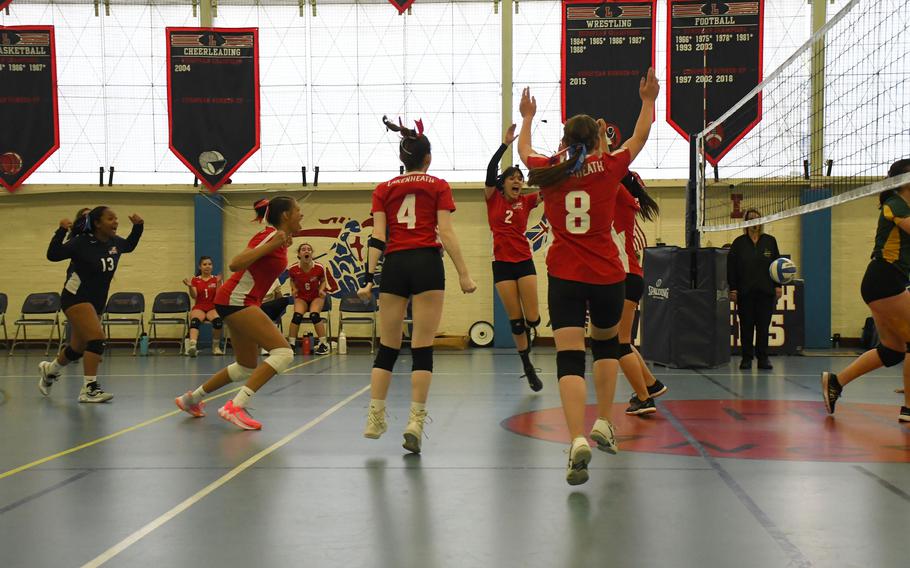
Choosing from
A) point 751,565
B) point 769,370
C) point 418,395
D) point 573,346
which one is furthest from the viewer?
point 769,370

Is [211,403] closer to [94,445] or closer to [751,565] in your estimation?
[94,445]

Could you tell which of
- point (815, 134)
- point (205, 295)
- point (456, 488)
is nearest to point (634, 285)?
point (456, 488)

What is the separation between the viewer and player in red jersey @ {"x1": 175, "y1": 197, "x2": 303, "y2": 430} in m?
6.06

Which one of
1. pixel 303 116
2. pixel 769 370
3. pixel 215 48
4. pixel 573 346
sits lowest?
pixel 769 370

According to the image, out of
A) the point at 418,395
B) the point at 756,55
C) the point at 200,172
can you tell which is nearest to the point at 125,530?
the point at 418,395

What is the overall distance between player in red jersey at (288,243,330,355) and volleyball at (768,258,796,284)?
7169mm

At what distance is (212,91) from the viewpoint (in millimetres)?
15992

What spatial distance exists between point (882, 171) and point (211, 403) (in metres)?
12.7

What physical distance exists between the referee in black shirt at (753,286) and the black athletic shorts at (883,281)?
16.2 ft

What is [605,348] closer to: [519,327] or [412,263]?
[412,263]

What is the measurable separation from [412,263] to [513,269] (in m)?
3.00

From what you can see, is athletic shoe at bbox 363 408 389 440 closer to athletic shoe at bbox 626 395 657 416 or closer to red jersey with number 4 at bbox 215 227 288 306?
red jersey with number 4 at bbox 215 227 288 306

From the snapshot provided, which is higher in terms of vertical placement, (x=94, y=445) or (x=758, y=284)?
(x=758, y=284)

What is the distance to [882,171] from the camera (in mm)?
15000
